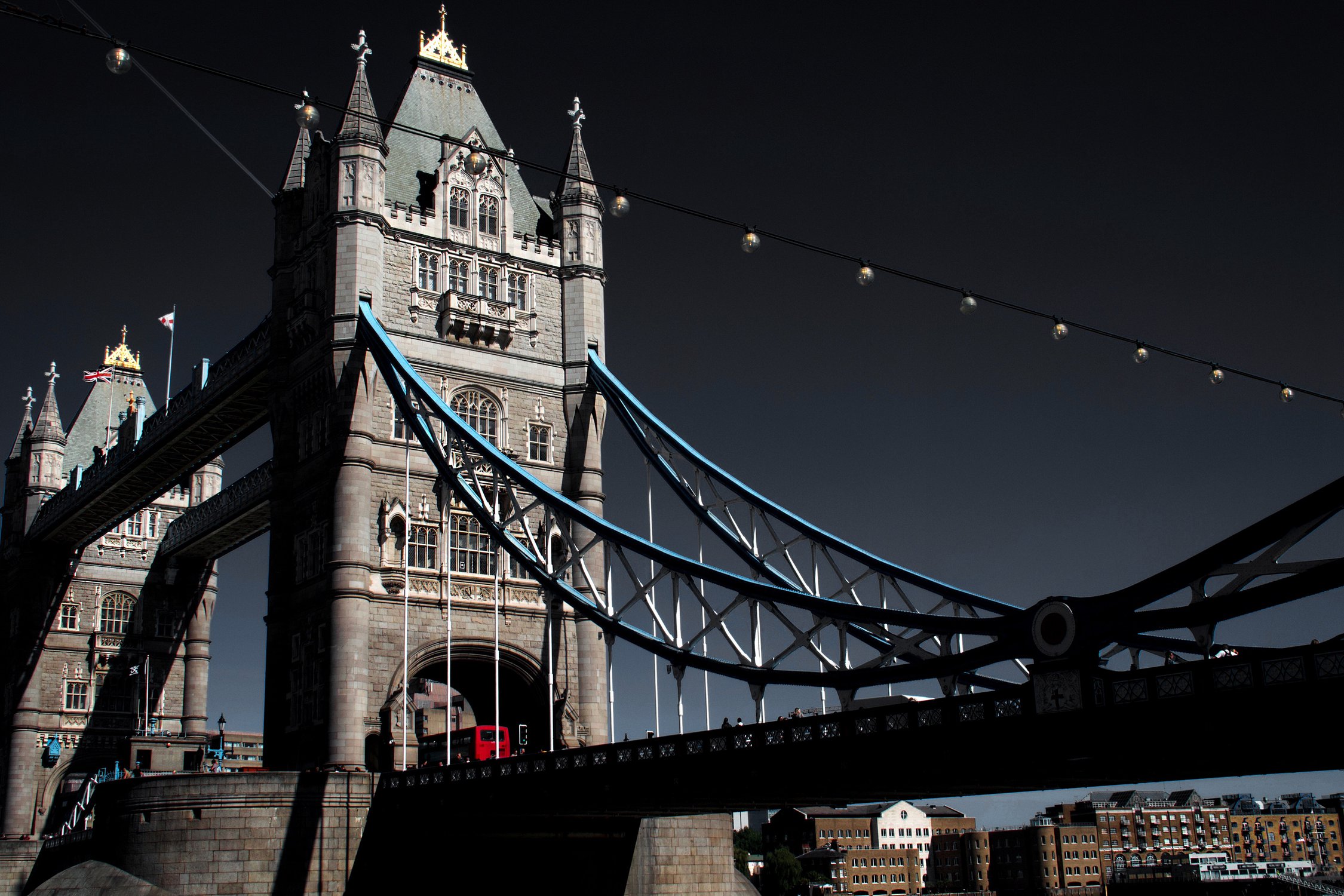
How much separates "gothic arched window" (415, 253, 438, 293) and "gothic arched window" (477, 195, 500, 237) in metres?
2.16

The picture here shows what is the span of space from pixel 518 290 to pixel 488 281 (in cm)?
104

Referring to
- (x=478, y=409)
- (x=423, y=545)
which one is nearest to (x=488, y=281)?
(x=478, y=409)

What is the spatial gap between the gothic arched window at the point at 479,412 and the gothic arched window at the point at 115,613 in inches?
1366

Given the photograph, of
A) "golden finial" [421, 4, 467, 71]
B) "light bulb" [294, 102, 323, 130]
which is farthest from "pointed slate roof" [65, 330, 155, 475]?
"light bulb" [294, 102, 323, 130]

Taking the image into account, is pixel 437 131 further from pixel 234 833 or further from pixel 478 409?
pixel 234 833

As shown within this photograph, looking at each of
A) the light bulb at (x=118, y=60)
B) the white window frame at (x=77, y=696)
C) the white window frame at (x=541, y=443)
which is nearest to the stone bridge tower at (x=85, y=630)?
the white window frame at (x=77, y=696)

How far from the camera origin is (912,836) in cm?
14200

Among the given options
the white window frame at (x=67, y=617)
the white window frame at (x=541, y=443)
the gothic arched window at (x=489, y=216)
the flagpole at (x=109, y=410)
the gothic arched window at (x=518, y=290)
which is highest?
the flagpole at (x=109, y=410)

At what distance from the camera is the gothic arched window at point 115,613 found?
235ft

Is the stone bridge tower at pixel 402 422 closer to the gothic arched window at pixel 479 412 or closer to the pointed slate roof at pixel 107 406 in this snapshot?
the gothic arched window at pixel 479 412

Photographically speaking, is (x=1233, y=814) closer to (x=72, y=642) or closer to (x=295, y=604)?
(x=72, y=642)

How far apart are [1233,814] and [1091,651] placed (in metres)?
173

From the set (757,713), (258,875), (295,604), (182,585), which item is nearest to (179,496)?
(182,585)

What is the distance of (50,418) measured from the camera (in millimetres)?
75062
